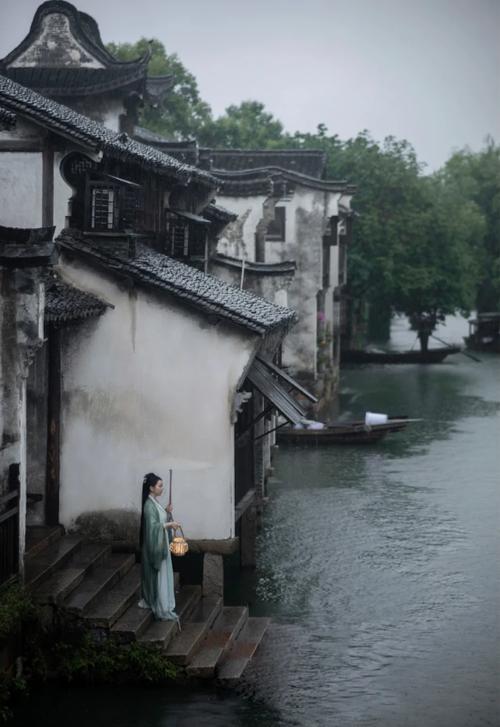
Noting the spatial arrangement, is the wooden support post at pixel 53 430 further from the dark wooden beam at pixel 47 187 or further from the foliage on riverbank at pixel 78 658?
the foliage on riverbank at pixel 78 658

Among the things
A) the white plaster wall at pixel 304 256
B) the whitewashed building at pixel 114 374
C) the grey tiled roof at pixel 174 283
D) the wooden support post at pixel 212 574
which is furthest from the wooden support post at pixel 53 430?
the white plaster wall at pixel 304 256

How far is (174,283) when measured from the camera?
61.1 feet

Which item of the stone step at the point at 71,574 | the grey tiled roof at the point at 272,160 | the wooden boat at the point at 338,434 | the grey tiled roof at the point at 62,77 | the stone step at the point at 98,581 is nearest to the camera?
the stone step at the point at 71,574

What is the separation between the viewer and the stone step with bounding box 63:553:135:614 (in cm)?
1609

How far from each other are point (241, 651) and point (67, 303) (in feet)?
19.0

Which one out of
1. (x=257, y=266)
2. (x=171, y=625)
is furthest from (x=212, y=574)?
(x=257, y=266)

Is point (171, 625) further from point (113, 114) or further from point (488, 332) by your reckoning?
point (488, 332)

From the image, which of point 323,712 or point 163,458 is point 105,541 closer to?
point 163,458

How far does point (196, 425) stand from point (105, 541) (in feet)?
7.89

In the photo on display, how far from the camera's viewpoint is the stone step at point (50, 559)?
1633 centimetres

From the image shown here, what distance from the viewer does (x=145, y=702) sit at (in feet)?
50.4

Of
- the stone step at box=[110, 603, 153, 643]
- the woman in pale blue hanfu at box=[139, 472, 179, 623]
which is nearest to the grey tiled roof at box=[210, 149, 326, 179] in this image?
the woman in pale blue hanfu at box=[139, 472, 179, 623]

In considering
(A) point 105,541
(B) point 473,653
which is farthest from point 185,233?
(B) point 473,653

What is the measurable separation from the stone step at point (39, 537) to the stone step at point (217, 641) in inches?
113
